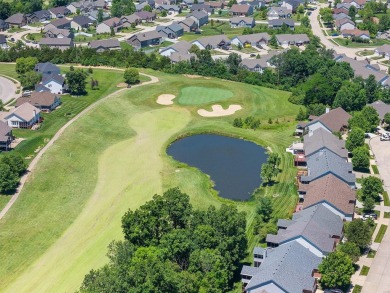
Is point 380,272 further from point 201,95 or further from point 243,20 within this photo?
point 243,20

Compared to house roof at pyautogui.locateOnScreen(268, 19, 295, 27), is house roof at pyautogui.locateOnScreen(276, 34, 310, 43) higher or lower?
higher

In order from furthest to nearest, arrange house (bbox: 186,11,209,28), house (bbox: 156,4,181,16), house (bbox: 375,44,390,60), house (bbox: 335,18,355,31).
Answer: house (bbox: 156,4,181,16) → house (bbox: 186,11,209,28) → house (bbox: 335,18,355,31) → house (bbox: 375,44,390,60)

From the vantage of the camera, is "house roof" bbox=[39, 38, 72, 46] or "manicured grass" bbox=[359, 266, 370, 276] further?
"house roof" bbox=[39, 38, 72, 46]

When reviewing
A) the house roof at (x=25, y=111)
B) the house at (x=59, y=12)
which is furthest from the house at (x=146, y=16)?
the house roof at (x=25, y=111)

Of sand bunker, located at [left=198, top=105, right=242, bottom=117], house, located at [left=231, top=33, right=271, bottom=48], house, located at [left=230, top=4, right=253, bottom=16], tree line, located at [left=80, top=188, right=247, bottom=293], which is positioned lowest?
house, located at [left=230, top=4, right=253, bottom=16]

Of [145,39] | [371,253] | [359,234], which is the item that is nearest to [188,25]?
[145,39]

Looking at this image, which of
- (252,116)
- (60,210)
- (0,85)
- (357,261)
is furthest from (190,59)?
(357,261)

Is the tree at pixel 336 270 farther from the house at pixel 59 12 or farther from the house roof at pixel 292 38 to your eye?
the house at pixel 59 12

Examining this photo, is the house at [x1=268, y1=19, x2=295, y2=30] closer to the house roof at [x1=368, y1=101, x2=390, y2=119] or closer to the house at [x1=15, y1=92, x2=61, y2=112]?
the house roof at [x1=368, y1=101, x2=390, y2=119]

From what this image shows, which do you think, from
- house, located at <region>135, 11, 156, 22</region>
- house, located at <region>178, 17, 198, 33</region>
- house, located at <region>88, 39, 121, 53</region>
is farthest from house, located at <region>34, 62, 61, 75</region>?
house, located at <region>135, 11, 156, 22</region>
